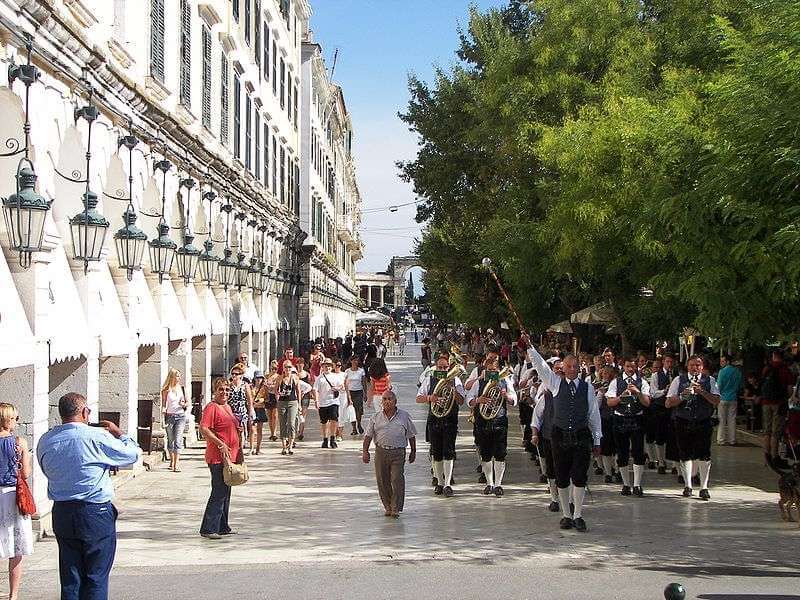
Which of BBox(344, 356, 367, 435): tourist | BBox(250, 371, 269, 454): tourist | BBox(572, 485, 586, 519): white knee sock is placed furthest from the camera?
BBox(344, 356, 367, 435): tourist

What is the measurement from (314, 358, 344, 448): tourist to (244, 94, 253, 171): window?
1047cm

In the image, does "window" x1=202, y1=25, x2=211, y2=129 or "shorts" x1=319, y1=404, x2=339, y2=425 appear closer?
"shorts" x1=319, y1=404, x2=339, y2=425

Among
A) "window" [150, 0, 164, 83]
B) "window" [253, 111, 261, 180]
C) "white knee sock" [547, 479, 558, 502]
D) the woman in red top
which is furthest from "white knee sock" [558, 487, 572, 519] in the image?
"window" [253, 111, 261, 180]

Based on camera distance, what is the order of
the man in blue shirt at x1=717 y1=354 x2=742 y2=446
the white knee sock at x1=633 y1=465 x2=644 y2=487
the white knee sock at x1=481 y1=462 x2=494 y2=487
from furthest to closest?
the man in blue shirt at x1=717 y1=354 x2=742 y2=446, the white knee sock at x1=481 y1=462 x2=494 y2=487, the white knee sock at x1=633 y1=465 x2=644 y2=487

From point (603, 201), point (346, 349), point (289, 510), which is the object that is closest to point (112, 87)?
point (289, 510)

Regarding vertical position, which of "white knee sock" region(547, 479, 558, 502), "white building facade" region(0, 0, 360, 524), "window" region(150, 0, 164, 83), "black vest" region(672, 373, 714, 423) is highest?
"window" region(150, 0, 164, 83)

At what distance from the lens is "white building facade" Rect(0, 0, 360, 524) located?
1158 centimetres

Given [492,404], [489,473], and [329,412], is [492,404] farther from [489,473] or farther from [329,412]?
[329,412]

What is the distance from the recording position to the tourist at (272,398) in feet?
65.1

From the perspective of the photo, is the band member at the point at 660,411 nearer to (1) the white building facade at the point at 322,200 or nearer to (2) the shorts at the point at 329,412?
(2) the shorts at the point at 329,412

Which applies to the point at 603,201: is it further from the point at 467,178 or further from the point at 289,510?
the point at 467,178

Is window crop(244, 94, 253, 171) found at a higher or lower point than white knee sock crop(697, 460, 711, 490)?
higher

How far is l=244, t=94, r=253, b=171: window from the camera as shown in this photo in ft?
94.1

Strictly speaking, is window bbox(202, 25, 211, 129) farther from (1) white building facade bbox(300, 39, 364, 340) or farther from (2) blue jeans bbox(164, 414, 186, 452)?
(1) white building facade bbox(300, 39, 364, 340)
